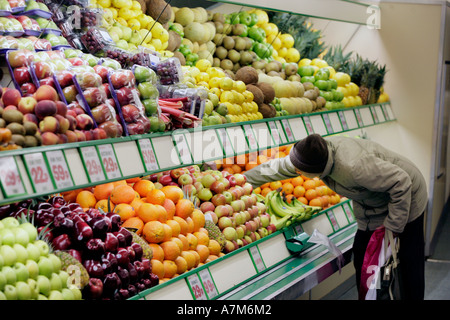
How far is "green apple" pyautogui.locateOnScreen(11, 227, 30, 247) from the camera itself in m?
1.88

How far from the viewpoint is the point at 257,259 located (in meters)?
3.10

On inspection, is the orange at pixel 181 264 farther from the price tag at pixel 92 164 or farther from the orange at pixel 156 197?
the price tag at pixel 92 164

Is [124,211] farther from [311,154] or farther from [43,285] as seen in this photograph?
[311,154]

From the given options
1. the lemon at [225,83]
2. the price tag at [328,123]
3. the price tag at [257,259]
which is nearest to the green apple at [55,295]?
the price tag at [257,259]

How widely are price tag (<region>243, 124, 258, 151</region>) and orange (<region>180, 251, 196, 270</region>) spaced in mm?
698

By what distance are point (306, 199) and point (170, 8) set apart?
1.69 metres

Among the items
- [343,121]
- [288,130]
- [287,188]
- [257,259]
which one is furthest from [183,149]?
[343,121]

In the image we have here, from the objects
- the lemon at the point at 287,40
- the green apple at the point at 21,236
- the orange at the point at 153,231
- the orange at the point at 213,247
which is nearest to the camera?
the green apple at the point at 21,236

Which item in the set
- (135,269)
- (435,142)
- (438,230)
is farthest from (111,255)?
(438,230)

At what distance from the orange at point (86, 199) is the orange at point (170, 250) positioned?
1.23ft

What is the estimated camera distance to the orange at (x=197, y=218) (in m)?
2.87

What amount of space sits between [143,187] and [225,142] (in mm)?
461

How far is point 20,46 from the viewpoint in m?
2.31
